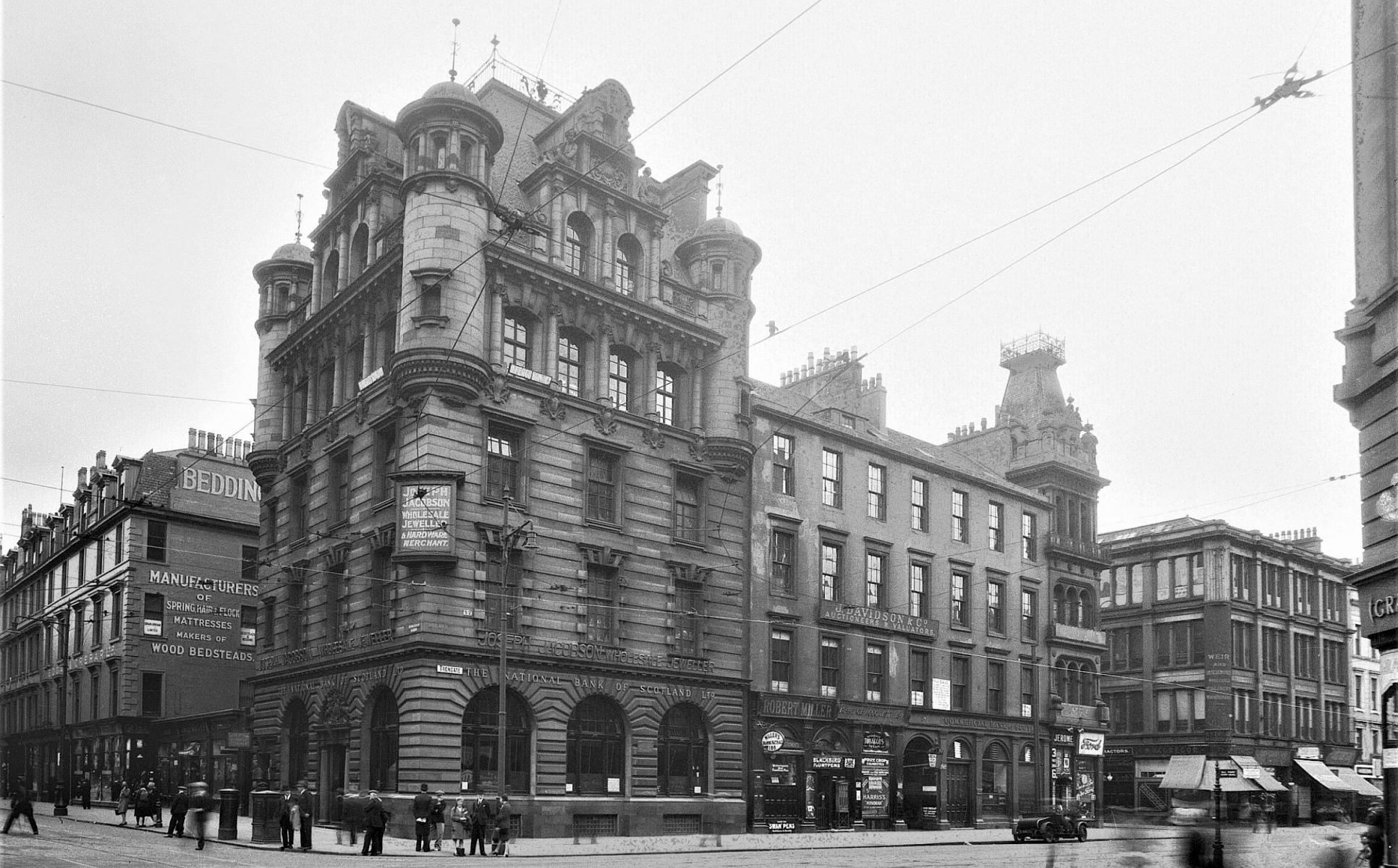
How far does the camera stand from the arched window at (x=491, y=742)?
37406 millimetres

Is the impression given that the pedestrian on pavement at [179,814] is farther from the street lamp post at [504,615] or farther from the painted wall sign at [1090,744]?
the painted wall sign at [1090,744]

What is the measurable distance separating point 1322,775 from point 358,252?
62152 millimetres

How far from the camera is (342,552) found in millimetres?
41656

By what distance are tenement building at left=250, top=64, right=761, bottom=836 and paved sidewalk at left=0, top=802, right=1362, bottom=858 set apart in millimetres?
1568

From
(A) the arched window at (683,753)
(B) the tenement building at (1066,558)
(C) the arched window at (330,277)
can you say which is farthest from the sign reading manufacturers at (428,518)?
(B) the tenement building at (1066,558)

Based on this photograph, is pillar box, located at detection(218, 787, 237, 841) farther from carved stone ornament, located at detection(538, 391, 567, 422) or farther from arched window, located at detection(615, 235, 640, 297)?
arched window, located at detection(615, 235, 640, 297)

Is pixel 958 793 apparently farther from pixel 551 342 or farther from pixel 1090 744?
pixel 551 342

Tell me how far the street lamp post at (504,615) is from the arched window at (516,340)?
4001 mm

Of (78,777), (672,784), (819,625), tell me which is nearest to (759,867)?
(672,784)

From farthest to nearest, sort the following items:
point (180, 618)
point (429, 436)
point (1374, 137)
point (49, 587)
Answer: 1. point (49, 587)
2. point (180, 618)
3. point (429, 436)
4. point (1374, 137)

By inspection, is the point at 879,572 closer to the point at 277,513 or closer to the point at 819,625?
the point at 819,625

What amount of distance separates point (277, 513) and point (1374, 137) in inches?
1449

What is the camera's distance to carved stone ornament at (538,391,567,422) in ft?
133

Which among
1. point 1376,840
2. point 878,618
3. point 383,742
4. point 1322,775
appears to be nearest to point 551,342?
point 383,742
